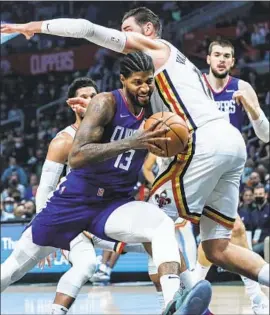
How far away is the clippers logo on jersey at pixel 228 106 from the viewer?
8312 millimetres

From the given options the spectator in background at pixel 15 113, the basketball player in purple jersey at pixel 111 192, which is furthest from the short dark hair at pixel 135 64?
the spectator in background at pixel 15 113

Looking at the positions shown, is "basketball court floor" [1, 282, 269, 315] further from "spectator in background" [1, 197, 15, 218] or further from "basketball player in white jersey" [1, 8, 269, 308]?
"spectator in background" [1, 197, 15, 218]

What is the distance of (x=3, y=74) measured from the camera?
24.3 m

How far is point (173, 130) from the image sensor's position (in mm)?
5641

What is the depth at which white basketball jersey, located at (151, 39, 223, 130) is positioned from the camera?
6277 millimetres

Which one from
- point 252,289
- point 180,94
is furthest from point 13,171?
point 180,94

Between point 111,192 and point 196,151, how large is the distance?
2.21ft

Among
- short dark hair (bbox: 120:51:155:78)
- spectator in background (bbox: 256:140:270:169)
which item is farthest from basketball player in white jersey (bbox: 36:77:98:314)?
spectator in background (bbox: 256:140:270:169)

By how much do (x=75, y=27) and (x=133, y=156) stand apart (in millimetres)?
919

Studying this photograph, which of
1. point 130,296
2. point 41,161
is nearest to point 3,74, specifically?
point 41,161

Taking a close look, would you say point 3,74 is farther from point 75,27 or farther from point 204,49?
point 75,27

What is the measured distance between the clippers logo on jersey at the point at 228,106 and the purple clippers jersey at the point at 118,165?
232cm

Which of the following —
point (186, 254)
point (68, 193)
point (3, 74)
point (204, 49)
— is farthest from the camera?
point (3, 74)

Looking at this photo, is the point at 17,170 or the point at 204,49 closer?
the point at 17,170
